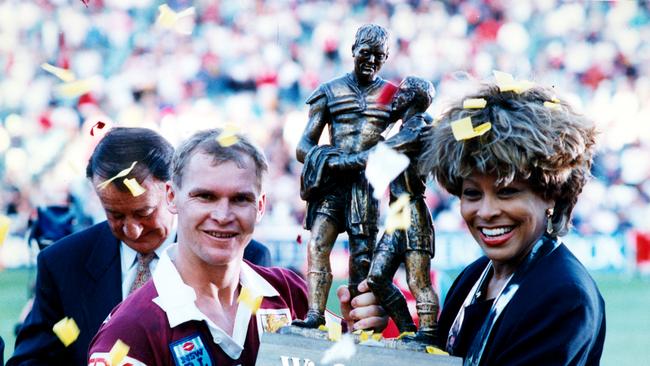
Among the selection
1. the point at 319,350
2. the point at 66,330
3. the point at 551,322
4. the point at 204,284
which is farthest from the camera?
the point at 66,330

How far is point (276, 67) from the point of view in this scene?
492 inches

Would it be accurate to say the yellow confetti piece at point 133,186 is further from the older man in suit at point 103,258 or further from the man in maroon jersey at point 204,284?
the man in maroon jersey at point 204,284

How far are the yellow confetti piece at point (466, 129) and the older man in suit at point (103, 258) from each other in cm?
133

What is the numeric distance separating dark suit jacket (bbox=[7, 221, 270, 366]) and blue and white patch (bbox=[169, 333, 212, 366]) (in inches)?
31.1

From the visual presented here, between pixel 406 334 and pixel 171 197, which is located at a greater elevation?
pixel 171 197

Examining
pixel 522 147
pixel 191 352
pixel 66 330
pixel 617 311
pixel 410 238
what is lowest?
pixel 617 311

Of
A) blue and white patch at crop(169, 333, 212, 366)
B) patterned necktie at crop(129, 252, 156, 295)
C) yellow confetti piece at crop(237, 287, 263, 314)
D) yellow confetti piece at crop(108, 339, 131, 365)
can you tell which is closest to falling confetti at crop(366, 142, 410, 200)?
yellow confetti piece at crop(237, 287, 263, 314)

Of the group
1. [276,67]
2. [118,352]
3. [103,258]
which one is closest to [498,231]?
[118,352]

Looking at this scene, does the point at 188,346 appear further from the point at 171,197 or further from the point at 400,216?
the point at 400,216

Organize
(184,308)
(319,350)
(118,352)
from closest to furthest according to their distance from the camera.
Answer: (319,350)
(118,352)
(184,308)

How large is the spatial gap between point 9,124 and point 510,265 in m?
9.59

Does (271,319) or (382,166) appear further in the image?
(271,319)

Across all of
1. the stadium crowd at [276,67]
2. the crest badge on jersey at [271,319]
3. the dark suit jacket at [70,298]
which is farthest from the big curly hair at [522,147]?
the stadium crowd at [276,67]

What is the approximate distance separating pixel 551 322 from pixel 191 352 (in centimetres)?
100
